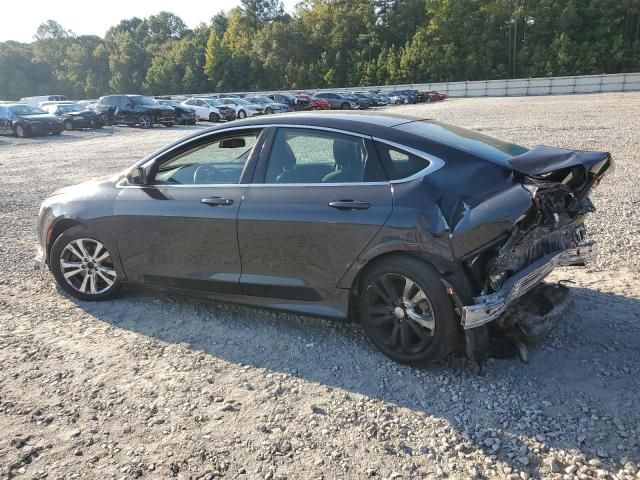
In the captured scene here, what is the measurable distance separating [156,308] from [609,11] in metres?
76.2

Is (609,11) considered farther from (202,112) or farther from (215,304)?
(215,304)

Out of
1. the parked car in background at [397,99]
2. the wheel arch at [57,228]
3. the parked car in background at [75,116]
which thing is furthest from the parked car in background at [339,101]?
the wheel arch at [57,228]

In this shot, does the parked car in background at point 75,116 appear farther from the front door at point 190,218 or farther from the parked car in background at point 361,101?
the front door at point 190,218

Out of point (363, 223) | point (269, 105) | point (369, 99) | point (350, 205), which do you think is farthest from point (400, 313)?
point (369, 99)

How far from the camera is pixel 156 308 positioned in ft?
15.4

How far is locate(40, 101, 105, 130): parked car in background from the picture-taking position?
26922 millimetres

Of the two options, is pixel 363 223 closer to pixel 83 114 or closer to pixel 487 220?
pixel 487 220

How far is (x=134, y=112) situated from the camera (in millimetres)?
27875

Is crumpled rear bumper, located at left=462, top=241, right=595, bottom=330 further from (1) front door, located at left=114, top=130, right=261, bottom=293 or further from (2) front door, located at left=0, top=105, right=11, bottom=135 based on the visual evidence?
(2) front door, located at left=0, top=105, right=11, bottom=135

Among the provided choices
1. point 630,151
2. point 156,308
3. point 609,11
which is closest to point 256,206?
point 156,308

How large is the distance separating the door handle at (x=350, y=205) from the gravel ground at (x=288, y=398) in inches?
43.2

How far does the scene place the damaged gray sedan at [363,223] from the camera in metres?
3.21

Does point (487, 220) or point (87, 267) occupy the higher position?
point (487, 220)

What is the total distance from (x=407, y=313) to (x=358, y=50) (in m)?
84.4
